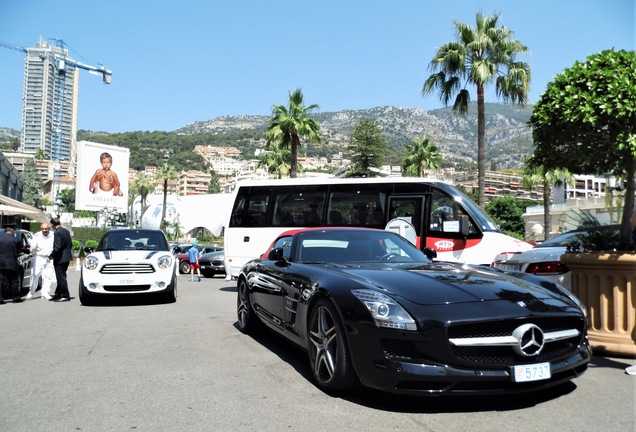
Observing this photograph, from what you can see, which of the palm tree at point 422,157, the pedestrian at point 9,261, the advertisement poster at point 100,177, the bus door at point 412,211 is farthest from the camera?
the advertisement poster at point 100,177

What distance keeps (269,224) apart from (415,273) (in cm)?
1069

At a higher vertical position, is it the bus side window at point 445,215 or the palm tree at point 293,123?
the palm tree at point 293,123

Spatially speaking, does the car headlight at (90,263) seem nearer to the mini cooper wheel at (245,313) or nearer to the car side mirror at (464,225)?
the mini cooper wheel at (245,313)

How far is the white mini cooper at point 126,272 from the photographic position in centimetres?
984

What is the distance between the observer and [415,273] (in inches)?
170

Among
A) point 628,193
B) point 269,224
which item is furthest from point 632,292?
point 269,224

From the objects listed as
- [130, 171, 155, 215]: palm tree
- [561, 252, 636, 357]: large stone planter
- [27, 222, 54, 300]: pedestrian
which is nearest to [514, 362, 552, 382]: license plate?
[561, 252, 636, 357]: large stone planter

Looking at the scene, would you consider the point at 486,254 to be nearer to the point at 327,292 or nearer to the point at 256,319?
the point at 256,319

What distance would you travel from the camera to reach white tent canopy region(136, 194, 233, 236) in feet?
334

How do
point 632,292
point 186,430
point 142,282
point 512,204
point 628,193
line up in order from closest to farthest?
point 186,430 < point 632,292 < point 628,193 < point 142,282 < point 512,204

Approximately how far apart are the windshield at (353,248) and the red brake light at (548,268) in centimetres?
189

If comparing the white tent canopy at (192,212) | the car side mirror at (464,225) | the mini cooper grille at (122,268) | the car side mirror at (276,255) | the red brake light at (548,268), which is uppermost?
the white tent canopy at (192,212)

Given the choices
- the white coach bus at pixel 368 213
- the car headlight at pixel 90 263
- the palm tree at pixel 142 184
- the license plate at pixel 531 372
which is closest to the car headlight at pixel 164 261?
the car headlight at pixel 90 263

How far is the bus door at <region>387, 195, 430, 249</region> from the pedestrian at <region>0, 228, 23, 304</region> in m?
8.17
